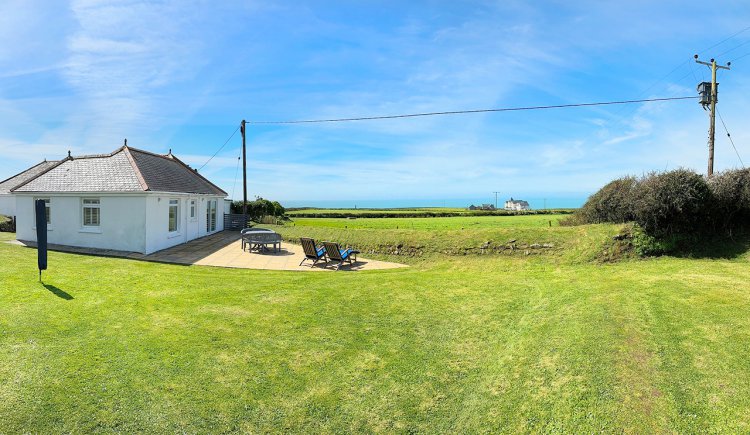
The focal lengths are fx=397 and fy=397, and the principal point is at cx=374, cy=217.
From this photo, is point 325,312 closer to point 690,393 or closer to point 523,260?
point 690,393

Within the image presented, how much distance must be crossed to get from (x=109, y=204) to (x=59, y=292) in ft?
30.8

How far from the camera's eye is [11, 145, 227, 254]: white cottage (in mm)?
16578

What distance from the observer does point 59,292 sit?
884 centimetres

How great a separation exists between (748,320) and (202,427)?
26.9 ft

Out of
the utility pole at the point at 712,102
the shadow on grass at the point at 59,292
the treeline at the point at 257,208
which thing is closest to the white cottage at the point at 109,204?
the shadow on grass at the point at 59,292

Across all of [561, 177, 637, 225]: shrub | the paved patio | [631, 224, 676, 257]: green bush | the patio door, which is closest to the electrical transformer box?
[561, 177, 637, 225]: shrub

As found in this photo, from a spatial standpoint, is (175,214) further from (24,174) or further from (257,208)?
(24,174)

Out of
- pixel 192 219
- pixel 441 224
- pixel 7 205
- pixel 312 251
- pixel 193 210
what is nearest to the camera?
pixel 312 251

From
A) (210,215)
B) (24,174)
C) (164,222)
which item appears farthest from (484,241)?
(24,174)

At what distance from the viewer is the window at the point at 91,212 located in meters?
17.3

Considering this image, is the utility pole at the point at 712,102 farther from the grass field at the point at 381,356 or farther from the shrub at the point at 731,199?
the grass field at the point at 381,356

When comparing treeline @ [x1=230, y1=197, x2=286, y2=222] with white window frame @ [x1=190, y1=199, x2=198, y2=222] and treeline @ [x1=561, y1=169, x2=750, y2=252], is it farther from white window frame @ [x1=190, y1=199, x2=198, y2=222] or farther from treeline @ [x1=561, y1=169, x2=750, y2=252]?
treeline @ [x1=561, y1=169, x2=750, y2=252]

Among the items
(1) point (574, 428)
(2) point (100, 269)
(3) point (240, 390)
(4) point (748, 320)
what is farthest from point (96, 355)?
(4) point (748, 320)

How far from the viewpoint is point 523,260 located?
13.0 meters
